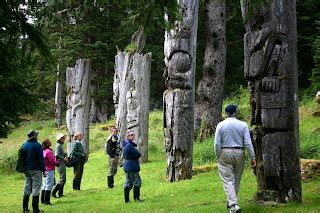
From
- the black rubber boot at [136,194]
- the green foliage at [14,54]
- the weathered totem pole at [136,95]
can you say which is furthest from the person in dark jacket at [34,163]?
the weathered totem pole at [136,95]

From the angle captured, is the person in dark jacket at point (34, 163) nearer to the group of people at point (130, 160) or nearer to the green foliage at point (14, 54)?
the group of people at point (130, 160)

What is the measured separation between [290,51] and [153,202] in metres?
4.34

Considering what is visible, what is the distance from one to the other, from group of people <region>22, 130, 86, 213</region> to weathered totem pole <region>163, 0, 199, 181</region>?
2.84 metres

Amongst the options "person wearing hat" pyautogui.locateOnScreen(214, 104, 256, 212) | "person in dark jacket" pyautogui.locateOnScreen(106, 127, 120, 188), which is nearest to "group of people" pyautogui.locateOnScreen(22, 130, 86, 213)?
"person in dark jacket" pyautogui.locateOnScreen(106, 127, 120, 188)

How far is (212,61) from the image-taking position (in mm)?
17375

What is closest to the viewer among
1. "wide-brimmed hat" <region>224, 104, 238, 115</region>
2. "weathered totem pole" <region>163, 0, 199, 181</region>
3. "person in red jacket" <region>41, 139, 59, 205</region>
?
"wide-brimmed hat" <region>224, 104, 238, 115</region>

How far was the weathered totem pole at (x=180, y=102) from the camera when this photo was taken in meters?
12.2

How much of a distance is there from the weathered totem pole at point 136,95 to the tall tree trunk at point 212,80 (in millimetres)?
2084

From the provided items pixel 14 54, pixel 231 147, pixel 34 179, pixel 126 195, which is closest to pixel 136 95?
pixel 126 195

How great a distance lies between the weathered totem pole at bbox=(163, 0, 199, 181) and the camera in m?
12.2

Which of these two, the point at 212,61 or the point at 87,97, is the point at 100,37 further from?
the point at 212,61

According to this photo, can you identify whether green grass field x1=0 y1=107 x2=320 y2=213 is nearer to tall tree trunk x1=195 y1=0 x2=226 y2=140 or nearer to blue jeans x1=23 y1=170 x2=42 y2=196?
blue jeans x1=23 y1=170 x2=42 y2=196

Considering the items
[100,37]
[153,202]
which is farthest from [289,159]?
[100,37]

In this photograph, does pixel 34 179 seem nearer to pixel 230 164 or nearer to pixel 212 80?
pixel 230 164
